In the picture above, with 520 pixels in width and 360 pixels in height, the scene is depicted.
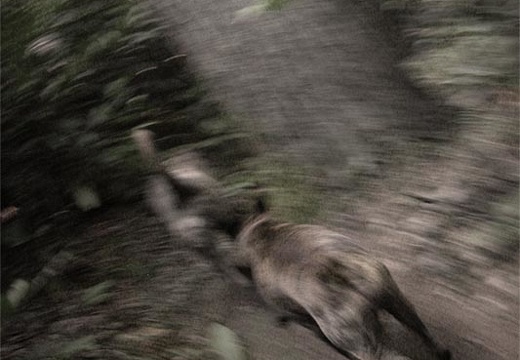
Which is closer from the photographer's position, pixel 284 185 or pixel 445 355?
pixel 445 355

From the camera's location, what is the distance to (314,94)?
8.79 feet

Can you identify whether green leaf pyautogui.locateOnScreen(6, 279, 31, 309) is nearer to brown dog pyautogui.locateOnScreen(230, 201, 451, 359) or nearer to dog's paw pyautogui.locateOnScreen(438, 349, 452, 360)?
brown dog pyautogui.locateOnScreen(230, 201, 451, 359)

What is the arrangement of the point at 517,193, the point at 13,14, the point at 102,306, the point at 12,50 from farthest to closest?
the point at 13,14, the point at 12,50, the point at 102,306, the point at 517,193

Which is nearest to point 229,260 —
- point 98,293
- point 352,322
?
point 98,293

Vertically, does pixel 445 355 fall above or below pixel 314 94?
below

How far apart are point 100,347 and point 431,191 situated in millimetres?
1304

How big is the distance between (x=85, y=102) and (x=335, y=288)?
2085 millimetres

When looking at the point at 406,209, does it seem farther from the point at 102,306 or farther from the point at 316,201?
the point at 102,306

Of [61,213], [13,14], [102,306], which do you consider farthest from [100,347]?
[13,14]

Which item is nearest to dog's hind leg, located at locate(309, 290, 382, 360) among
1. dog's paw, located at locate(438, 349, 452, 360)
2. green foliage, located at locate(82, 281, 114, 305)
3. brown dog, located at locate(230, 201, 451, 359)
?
brown dog, located at locate(230, 201, 451, 359)

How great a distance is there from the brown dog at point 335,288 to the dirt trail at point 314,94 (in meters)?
0.31

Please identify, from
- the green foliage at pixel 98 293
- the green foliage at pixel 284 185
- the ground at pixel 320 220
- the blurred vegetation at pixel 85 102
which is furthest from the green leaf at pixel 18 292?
the green foliage at pixel 284 185

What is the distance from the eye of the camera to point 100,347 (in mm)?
2320

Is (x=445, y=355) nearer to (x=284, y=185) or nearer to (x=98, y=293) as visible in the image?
(x=284, y=185)
